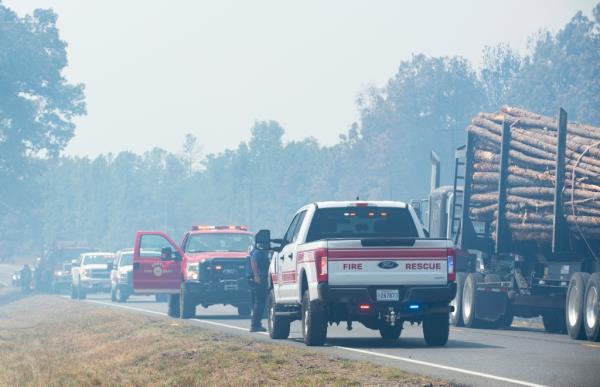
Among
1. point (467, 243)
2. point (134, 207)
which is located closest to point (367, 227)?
point (467, 243)

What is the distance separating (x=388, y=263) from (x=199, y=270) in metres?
13.7

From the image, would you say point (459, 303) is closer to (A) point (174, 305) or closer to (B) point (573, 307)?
(B) point (573, 307)

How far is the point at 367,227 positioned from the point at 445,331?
2021mm

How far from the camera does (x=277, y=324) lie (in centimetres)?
2305

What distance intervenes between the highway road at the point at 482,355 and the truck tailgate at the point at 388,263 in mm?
1019

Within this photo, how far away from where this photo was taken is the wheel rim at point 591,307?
22109 millimetres

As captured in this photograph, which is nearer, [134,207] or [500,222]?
[500,222]

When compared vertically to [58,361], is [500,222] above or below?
above

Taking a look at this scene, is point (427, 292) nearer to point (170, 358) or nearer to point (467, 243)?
point (170, 358)

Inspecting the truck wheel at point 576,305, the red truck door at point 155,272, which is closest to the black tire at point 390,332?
the truck wheel at point 576,305

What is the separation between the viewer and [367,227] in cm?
2130

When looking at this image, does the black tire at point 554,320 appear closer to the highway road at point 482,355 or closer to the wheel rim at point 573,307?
the highway road at point 482,355

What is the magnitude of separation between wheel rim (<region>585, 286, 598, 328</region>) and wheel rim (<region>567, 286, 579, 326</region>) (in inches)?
17.1

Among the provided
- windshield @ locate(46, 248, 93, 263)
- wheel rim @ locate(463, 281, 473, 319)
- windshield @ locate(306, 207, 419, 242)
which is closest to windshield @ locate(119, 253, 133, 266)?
windshield @ locate(46, 248, 93, 263)
